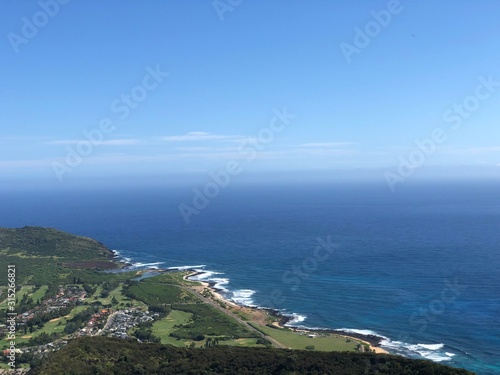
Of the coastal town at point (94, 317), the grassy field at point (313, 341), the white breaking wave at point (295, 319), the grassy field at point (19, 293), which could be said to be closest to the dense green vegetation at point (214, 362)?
the grassy field at point (313, 341)

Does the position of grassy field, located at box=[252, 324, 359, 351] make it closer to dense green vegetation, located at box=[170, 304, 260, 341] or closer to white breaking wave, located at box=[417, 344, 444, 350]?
dense green vegetation, located at box=[170, 304, 260, 341]

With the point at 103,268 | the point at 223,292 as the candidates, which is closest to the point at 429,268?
the point at 223,292

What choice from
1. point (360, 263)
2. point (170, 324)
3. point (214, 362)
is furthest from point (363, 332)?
point (360, 263)

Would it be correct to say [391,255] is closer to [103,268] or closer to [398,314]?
[398,314]

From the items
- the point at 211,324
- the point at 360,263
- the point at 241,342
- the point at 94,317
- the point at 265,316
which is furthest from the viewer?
the point at 360,263

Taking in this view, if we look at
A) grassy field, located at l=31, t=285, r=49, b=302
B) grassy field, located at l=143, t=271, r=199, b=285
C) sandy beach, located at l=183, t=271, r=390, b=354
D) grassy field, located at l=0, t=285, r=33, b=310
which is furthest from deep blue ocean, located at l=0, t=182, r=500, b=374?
grassy field, located at l=0, t=285, r=33, b=310

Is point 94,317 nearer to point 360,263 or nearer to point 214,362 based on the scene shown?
point 214,362
